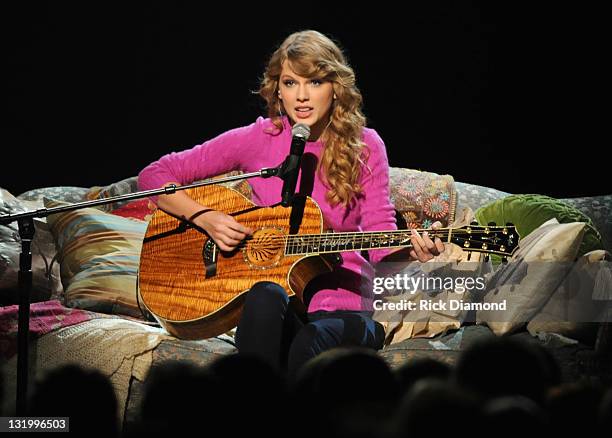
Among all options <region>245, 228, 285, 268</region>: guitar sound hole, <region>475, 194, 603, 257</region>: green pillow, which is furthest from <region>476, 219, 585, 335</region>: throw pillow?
<region>245, 228, 285, 268</region>: guitar sound hole

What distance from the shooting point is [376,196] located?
2773 millimetres

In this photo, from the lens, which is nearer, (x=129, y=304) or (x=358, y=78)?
(x=129, y=304)

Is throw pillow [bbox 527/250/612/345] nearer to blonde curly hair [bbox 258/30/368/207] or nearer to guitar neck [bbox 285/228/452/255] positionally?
guitar neck [bbox 285/228/452/255]

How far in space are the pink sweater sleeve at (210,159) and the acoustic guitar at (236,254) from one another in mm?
97

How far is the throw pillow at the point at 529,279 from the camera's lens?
2760 mm

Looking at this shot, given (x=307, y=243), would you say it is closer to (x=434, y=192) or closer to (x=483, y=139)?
(x=434, y=192)

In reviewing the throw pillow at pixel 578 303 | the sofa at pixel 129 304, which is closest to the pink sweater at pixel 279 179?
the sofa at pixel 129 304

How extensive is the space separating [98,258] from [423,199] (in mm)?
1394

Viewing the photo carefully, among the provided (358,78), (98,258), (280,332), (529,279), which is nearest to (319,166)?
(280,332)

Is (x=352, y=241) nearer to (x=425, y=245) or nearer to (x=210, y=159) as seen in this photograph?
(x=425, y=245)

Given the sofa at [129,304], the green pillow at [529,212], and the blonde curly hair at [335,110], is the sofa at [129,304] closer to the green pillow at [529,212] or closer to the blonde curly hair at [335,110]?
the green pillow at [529,212]

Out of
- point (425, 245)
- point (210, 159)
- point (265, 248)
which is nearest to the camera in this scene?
point (425, 245)

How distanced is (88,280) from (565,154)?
7.24ft

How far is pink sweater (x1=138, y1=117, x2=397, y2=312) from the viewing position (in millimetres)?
2682
